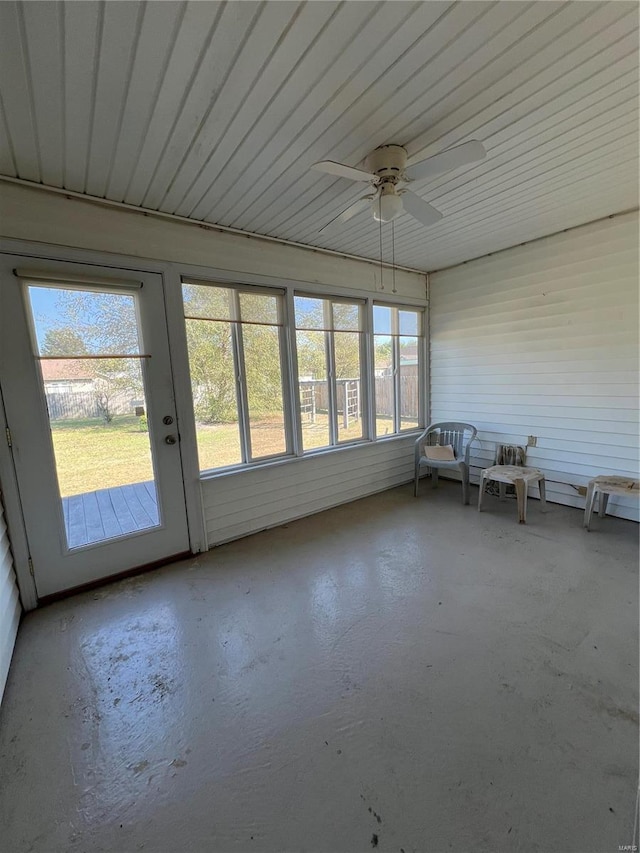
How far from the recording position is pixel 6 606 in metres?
1.91

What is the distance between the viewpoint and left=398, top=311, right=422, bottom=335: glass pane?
437cm

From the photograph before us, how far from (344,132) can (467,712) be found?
2.71m

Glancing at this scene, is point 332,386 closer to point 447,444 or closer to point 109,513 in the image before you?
point 447,444

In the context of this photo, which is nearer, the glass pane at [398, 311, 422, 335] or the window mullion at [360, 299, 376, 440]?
the window mullion at [360, 299, 376, 440]

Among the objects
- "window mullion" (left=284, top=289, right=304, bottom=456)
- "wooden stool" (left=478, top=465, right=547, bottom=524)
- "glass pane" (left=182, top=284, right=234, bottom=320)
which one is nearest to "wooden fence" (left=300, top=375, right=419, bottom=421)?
"window mullion" (left=284, top=289, right=304, bottom=456)

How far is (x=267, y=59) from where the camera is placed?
1.35 meters

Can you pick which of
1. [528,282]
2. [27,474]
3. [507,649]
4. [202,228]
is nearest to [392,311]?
[528,282]

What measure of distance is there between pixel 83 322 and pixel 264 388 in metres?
1.42

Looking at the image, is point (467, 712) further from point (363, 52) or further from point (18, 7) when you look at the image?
point (18, 7)

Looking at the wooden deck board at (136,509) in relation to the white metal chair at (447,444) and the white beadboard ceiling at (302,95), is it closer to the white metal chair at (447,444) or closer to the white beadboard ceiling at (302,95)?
the white beadboard ceiling at (302,95)

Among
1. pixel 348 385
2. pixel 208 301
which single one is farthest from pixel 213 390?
pixel 348 385

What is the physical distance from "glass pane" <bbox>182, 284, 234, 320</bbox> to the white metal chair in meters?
2.50

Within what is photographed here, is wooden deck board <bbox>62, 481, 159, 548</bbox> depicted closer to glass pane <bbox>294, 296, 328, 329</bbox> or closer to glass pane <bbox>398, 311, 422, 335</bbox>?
glass pane <bbox>294, 296, 328, 329</bbox>

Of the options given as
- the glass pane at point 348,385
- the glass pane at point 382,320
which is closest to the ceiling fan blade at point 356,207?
the glass pane at point 348,385
